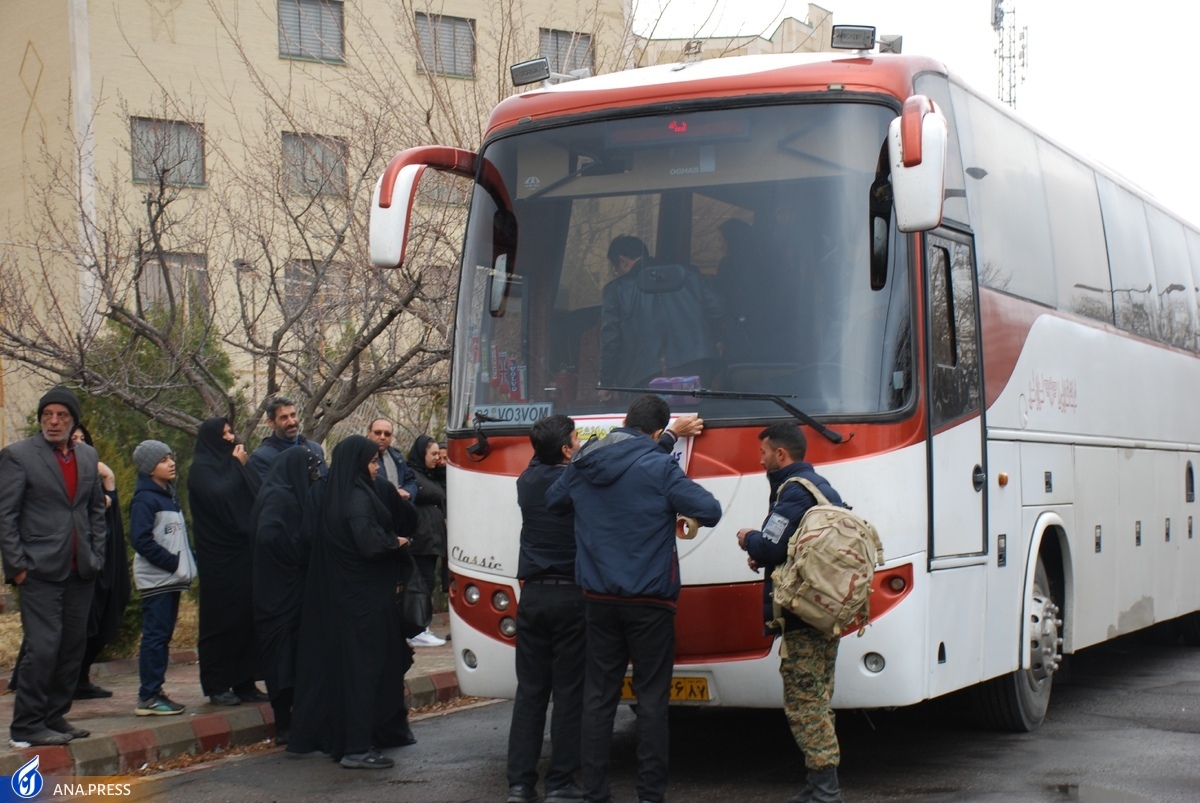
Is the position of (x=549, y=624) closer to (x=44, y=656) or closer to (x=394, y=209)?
(x=394, y=209)

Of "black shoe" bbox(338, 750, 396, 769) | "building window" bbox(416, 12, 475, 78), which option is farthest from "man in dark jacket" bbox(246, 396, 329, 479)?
"building window" bbox(416, 12, 475, 78)

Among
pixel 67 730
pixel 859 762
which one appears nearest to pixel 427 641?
pixel 67 730

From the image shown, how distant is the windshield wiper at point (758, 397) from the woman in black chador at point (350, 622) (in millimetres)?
1612

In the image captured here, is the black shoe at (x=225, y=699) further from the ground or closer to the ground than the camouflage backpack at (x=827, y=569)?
closer to the ground

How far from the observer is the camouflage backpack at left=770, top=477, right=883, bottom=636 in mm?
6395

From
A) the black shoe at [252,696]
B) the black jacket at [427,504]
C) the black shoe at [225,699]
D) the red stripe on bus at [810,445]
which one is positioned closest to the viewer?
the red stripe on bus at [810,445]

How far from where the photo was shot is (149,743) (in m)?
8.41

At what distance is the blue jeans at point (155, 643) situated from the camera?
916 centimetres

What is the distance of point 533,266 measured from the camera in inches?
310

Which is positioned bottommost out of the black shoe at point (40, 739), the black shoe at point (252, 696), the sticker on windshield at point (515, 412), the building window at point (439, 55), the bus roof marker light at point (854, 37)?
the black shoe at point (252, 696)

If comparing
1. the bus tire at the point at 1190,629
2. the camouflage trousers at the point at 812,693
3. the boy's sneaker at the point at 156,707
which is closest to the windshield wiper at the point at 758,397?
the camouflage trousers at the point at 812,693

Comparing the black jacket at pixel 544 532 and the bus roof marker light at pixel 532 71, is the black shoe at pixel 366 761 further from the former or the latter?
the bus roof marker light at pixel 532 71

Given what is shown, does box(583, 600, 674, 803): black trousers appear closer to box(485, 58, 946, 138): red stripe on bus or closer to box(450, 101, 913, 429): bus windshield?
box(450, 101, 913, 429): bus windshield

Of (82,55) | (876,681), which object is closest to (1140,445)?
(876,681)
